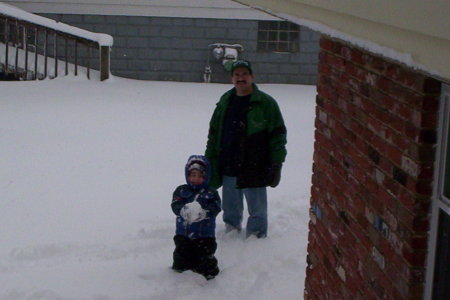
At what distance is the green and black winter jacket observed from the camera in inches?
294

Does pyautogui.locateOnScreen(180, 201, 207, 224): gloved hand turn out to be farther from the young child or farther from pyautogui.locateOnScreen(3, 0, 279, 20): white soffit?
pyautogui.locateOnScreen(3, 0, 279, 20): white soffit

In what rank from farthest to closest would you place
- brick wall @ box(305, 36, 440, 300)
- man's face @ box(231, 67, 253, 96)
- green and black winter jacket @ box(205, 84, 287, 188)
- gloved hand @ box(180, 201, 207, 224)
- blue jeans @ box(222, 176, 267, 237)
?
blue jeans @ box(222, 176, 267, 237) → green and black winter jacket @ box(205, 84, 287, 188) → man's face @ box(231, 67, 253, 96) → gloved hand @ box(180, 201, 207, 224) → brick wall @ box(305, 36, 440, 300)

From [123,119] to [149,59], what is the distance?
14.4 feet

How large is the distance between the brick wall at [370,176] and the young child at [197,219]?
1722mm

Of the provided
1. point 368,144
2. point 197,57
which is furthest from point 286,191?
point 197,57

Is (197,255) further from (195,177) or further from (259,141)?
(259,141)

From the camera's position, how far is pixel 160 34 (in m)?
17.3

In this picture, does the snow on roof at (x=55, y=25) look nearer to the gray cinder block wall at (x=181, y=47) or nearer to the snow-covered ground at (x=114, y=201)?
the snow-covered ground at (x=114, y=201)

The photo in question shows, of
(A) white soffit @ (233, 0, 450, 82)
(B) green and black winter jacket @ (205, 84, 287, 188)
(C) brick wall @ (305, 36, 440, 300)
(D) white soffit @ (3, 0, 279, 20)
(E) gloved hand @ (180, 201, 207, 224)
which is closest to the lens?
(A) white soffit @ (233, 0, 450, 82)

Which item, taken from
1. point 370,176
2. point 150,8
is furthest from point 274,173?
point 150,8

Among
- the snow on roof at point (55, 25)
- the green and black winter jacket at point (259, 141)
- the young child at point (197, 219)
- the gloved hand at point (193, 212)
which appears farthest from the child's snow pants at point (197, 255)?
the snow on roof at point (55, 25)

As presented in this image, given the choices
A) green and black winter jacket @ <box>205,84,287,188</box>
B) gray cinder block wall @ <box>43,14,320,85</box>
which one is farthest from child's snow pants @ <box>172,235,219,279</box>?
gray cinder block wall @ <box>43,14,320,85</box>

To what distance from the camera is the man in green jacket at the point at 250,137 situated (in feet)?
24.5

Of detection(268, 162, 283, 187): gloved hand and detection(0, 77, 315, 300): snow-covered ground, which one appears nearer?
detection(0, 77, 315, 300): snow-covered ground
